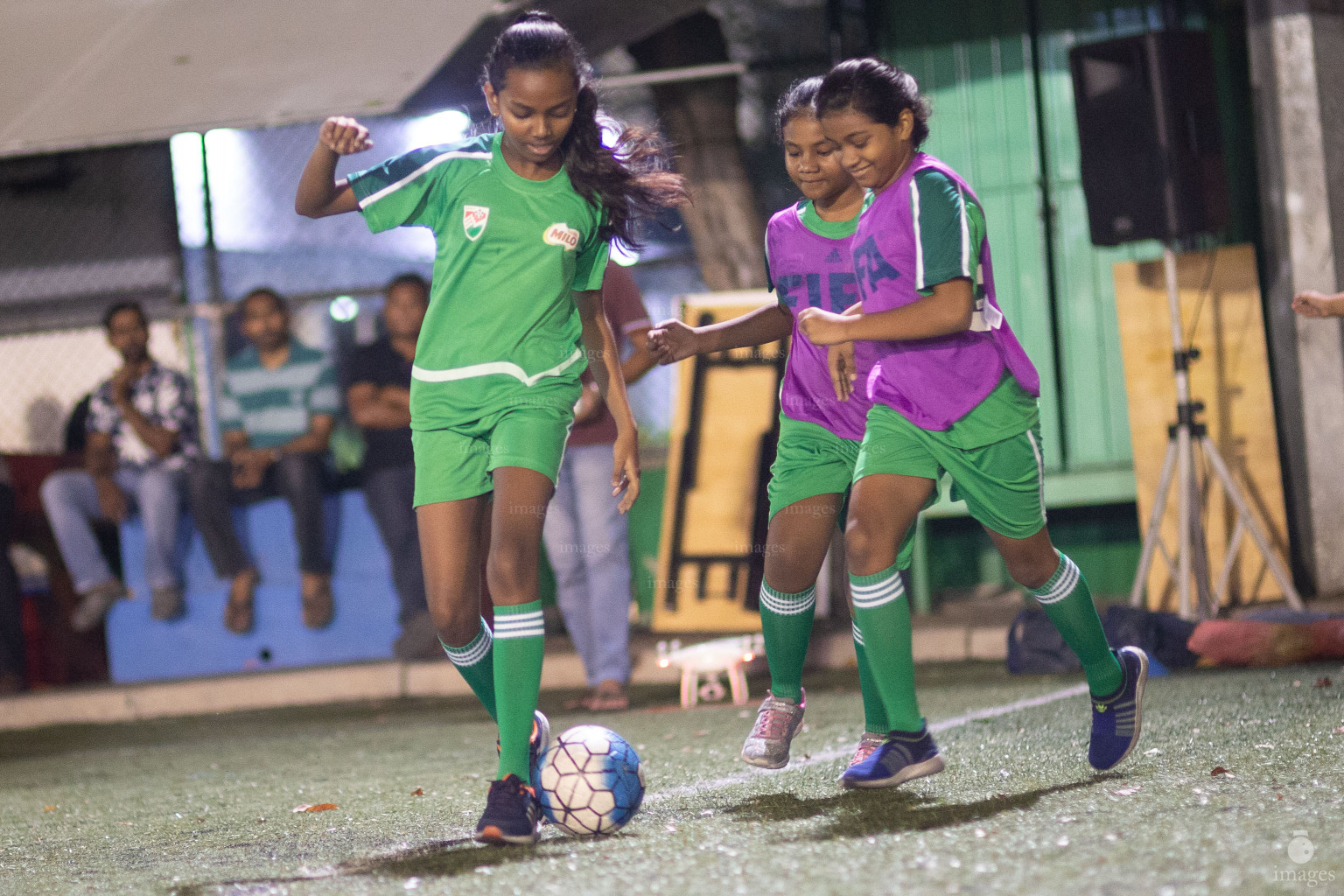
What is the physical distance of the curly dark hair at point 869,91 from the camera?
11.9 feet

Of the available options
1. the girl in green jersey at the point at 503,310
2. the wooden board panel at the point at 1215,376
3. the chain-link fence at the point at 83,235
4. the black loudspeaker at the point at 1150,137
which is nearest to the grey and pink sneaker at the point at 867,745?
the girl in green jersey at the point at 503,310

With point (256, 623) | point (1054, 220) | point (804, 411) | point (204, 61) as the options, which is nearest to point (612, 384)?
point (804, 411)

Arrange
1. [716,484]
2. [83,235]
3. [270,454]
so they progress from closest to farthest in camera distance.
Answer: [716,484]
[270,454]
[83,235]

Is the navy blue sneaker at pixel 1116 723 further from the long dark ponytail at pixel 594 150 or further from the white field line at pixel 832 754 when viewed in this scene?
the long dark ponytail at pixel 594 150

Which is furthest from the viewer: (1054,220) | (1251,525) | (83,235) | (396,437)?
(83,235)

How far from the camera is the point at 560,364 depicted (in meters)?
3.71

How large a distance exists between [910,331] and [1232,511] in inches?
223

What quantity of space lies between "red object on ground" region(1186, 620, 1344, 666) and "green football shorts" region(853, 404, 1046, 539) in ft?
10.6

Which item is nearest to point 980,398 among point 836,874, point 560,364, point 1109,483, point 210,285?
point 560,364

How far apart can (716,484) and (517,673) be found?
504 centimetres

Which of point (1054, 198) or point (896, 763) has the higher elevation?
point (1054, 198)

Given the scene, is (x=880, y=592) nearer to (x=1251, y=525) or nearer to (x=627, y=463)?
(x=627, y=463)

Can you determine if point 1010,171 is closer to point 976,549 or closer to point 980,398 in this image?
point 976,549

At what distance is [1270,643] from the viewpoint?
6484 mm
